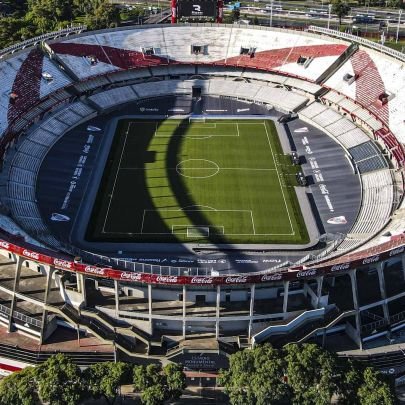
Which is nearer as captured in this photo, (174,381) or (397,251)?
(174,381)

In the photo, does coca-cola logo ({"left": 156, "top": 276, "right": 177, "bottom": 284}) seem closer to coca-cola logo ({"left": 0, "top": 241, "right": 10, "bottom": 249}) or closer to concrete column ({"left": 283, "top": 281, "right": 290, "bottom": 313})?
concrete column ({"left": 283, "top": 281, "right": 290, "bottom": 313})

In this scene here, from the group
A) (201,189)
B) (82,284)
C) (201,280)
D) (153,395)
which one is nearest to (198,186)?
(201,189)

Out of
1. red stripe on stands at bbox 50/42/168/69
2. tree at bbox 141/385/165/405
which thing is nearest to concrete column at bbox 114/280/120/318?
tree at bbox 141/385/165/405

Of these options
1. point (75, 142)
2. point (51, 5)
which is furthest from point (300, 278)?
point (51, 5)

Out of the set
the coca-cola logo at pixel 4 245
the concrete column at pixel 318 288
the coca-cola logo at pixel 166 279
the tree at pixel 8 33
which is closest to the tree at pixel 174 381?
the coca-cola logo at pixel 166 279

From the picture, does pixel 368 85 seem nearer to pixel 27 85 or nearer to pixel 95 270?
pixel 27 85

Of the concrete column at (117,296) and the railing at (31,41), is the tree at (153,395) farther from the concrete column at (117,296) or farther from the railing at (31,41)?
the railing at (31,41)
